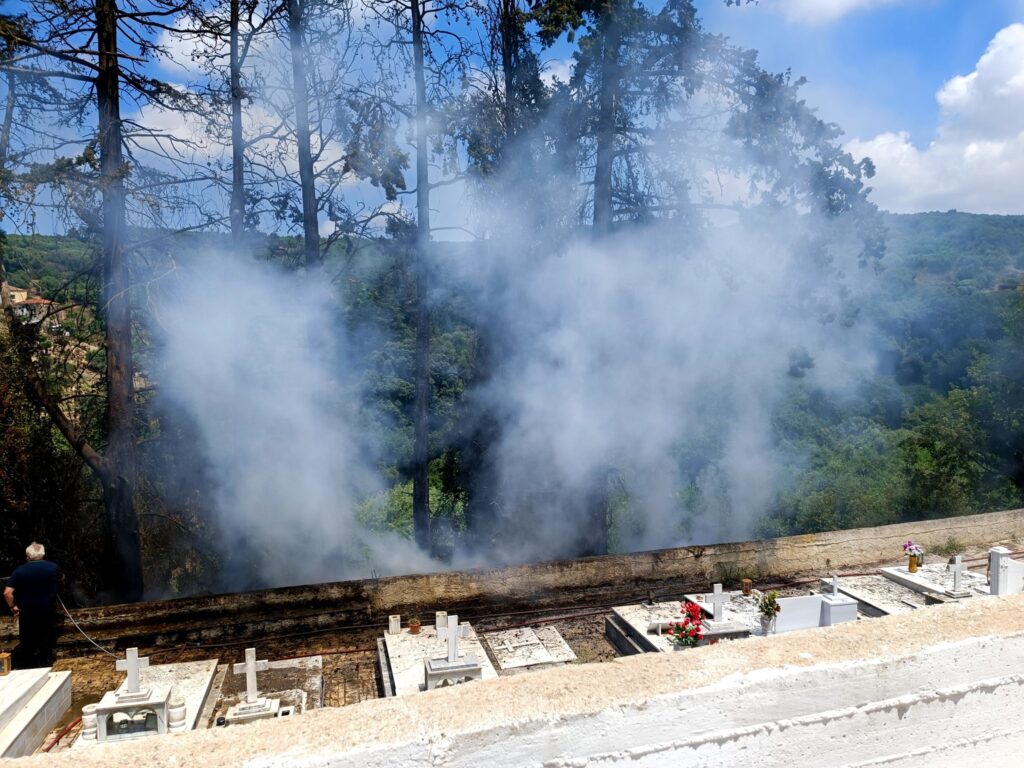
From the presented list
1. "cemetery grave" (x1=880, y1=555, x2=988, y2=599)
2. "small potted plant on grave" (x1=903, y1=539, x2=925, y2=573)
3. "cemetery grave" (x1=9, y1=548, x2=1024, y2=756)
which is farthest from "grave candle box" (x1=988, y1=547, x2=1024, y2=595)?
"small potted plant on grave" (x1=903, y1=539, x2=925, y2=573)

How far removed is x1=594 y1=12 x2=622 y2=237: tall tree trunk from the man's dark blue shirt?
26.3 ft

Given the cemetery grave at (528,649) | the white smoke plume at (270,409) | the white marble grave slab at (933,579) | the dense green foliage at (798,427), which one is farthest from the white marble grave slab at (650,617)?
the dense green foliage at (798,427)

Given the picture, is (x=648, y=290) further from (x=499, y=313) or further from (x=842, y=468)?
(x=842, y=468)

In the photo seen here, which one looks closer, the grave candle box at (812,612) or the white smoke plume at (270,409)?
the grave candle box at (812,612)

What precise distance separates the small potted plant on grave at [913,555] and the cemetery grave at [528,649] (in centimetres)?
379

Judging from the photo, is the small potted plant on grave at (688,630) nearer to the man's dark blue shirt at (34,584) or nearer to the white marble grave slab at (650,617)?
the white marble grave slab at (650,617)

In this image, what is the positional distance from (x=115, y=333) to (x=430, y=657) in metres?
4.82

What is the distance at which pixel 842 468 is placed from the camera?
65.4 ft

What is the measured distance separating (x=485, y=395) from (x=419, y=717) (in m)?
9.43

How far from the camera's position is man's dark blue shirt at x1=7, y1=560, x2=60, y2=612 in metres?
5.34

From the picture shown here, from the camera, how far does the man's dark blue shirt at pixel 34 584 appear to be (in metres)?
5.34

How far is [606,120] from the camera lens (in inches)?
419

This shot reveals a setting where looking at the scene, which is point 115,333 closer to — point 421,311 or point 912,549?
point 421,311

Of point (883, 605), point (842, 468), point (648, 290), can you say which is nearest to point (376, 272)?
point (648, 290)
